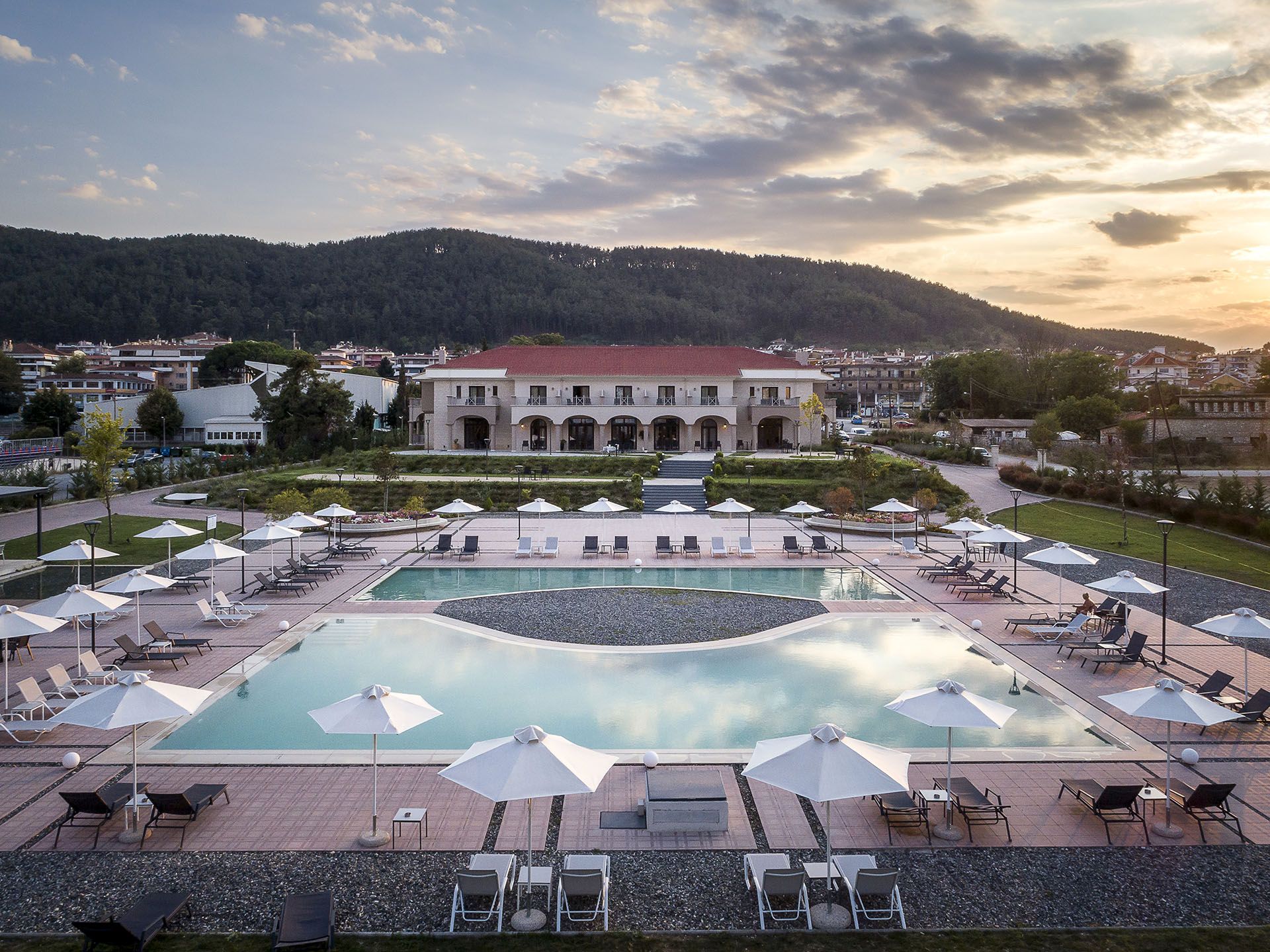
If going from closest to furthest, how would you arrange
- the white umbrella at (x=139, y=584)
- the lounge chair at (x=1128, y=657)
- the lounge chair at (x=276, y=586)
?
1. the lounge chair at (x=1128, y=657)
2. the white umbrella at (x=139, y=584)
3. the lounge chair at (x=276, y=586)

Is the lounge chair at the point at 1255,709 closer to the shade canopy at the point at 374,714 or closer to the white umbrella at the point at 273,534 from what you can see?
the shade canopy at the point at 374,714

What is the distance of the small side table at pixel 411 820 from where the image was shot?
8.71 metres

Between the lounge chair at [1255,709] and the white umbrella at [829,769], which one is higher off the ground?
the white umbrella at [829,769]

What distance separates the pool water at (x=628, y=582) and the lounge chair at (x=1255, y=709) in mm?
8447

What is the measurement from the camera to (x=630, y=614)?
18.1 meters

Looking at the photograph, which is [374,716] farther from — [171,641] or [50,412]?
[50,412]

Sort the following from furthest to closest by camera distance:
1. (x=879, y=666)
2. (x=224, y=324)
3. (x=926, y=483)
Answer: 1. (x=224, y=324)
2. (x=926, y=483)
3. (x=879, y=666)

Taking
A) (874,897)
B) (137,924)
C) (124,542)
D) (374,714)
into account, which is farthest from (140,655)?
(124,542)

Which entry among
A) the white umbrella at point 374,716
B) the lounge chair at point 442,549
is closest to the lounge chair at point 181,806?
the white umbrella at point 374,716

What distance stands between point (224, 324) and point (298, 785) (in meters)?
141

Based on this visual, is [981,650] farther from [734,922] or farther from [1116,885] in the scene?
[734,922]

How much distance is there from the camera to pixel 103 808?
8.78 metres

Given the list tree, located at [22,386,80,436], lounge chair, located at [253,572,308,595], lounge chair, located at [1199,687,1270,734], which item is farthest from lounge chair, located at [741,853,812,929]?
tree, located at [22,386,80,436]

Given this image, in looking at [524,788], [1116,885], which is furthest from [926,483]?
[524,788]
